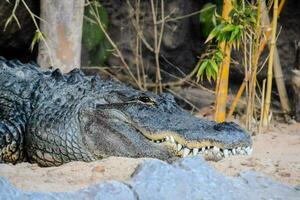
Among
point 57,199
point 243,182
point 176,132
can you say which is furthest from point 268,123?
point 57,199

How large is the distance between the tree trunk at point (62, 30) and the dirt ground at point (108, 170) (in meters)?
1.46

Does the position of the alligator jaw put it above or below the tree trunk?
below

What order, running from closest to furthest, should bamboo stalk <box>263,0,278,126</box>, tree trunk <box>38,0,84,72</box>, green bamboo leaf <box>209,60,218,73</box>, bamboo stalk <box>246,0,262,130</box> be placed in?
green bamboo leaf <box>209,60,218,73</box>
bamboo stalk <box>246,0,262,130</box>
bamboo stalk <box>263,0,278,126</box>
tree trunk <box>38,0,84,72</box>

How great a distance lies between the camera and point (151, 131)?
4.75 meters

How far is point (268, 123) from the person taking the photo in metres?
6.34

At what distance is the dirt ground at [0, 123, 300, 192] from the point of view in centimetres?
386

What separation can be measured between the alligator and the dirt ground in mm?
154

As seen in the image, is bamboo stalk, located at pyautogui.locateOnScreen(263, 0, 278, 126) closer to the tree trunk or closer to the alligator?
the alligator

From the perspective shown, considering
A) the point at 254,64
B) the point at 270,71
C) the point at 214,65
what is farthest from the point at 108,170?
the point at 270,71

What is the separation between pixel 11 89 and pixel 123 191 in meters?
2.21

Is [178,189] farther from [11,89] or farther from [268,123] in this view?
[268,123]

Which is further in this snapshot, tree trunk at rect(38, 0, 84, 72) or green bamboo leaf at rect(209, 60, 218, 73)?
tree trunk at rect(38, 0, 84, 72)

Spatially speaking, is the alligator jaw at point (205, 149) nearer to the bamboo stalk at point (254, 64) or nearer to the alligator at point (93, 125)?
the alligator at point (93, 125)

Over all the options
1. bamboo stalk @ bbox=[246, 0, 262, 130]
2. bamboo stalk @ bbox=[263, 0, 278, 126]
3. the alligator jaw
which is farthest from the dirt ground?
bamboo stalk @ bbox=[263, 0, 278, 126]
